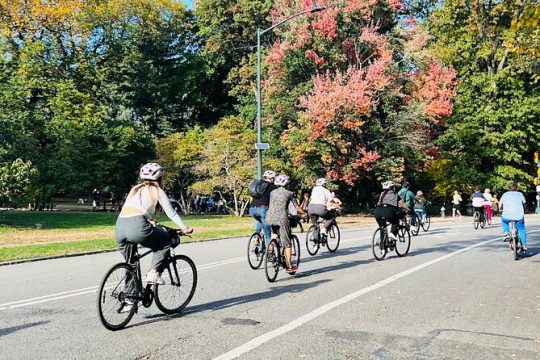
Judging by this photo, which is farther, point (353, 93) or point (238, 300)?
point (353, 93)

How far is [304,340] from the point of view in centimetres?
587

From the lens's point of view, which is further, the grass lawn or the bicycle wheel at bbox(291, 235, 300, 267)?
the grass lawn

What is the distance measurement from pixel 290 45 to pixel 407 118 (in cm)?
808

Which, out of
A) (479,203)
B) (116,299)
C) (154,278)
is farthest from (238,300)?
(479,203)

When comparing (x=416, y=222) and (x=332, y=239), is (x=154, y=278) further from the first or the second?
(x=416, y=222)

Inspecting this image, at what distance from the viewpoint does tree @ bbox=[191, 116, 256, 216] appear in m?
33.5

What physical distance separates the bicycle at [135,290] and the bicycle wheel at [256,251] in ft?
12.6

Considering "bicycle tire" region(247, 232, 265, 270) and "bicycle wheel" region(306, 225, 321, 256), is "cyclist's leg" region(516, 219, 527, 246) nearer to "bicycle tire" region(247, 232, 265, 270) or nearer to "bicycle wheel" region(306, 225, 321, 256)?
"bicycle wheel" region(306, 225, 321, 256)

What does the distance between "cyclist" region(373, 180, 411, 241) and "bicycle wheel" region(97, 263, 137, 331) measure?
7.42 metres

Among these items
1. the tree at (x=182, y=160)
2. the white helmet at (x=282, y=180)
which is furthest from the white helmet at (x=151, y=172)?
the tree at (x=182, y=160)

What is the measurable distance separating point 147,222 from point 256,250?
16.3 ft

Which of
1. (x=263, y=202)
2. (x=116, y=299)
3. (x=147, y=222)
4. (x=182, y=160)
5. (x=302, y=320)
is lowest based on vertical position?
(x=302, y=320)

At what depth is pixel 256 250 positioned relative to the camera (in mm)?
11273

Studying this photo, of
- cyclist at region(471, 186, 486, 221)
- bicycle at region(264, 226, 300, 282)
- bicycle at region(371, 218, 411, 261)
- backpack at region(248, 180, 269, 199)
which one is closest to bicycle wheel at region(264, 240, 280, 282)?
bicycle at region(264, 226, 300, 282)
